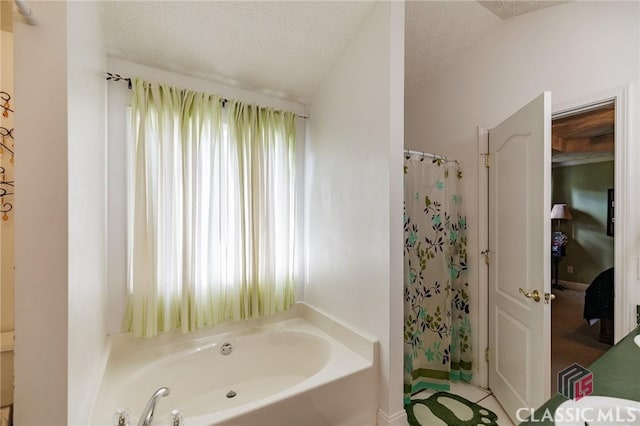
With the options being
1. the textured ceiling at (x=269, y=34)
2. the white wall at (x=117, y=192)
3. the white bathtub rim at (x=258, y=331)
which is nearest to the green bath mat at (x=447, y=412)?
the white bathtub rim at (x=258, y=331)

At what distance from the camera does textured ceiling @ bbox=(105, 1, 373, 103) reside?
4.97 ft

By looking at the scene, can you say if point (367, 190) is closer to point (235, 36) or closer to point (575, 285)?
point (235, 36)

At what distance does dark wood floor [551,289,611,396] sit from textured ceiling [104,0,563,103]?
2683 millimetres

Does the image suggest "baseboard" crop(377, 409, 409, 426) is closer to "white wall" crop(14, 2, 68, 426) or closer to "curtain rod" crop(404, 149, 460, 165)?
"white wall" crop(14, 2, 68, 426)

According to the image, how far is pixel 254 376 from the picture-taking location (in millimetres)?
1983

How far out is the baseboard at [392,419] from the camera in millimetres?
1519

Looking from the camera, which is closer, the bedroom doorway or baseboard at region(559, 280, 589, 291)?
the bedroom doorway

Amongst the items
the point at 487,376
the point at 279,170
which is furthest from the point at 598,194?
the point at 279,170

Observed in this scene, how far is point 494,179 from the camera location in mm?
2068

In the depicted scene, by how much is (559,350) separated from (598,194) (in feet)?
8.53

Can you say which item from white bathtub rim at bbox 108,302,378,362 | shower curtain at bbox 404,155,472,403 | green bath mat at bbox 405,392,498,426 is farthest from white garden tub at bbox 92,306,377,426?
shower curtain at bbox 404,155,472,403

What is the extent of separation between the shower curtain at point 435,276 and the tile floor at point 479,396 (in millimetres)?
59

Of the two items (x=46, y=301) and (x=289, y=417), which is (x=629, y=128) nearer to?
(x=289, y=417)

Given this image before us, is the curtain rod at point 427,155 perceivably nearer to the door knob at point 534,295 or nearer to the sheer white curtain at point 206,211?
the sheer white curtain at point 206,211
